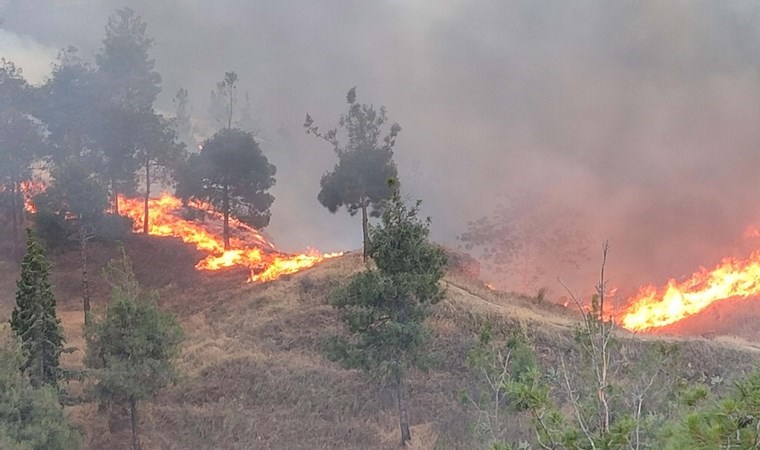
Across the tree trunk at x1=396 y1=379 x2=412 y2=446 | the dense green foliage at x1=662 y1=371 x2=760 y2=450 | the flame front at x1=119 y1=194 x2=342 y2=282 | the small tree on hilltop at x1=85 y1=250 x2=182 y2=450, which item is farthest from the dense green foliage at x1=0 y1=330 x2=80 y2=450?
the flame front at x1=119 y1=194 x2=342 y2=282

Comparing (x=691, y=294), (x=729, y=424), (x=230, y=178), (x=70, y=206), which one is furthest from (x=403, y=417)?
(x=691, y=294)

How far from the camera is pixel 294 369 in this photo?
24.1 metres

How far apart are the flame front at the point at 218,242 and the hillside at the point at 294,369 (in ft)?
8.36

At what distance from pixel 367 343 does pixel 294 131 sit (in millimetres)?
76764

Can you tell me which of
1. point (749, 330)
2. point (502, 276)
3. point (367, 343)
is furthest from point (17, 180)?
point (749, 330)

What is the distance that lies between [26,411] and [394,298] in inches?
394

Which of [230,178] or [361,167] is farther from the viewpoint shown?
[230,178]

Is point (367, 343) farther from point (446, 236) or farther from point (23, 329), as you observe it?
point (446, 236)

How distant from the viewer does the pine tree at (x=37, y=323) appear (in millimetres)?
17359

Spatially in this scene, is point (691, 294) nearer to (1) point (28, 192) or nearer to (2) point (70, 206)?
(2) point (70, 206)

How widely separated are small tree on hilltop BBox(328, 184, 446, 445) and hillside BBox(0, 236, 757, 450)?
1699mm

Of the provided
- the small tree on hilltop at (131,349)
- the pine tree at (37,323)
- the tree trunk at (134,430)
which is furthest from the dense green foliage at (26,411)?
the tree trunk at (134,430)

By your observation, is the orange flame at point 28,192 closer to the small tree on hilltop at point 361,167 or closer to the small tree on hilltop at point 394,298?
the small tree on hilltop at point 361,167

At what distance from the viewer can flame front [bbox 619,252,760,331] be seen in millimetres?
35156
